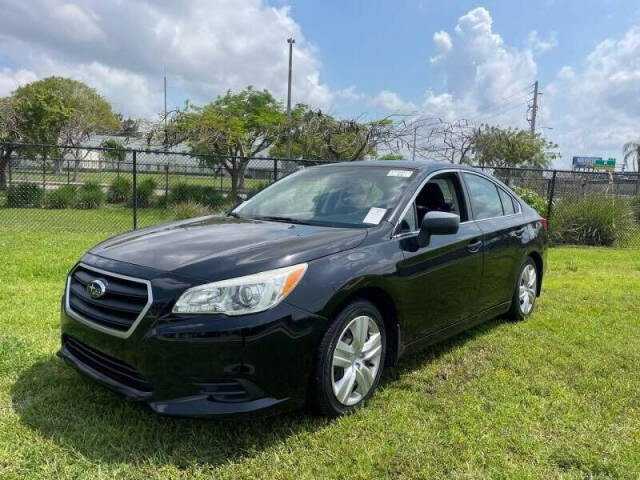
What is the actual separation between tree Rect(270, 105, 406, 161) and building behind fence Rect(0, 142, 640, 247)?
8.96 feet

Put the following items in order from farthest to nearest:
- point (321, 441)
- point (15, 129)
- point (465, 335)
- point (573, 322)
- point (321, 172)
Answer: point (15, 129) → point (573, 322) → point (465, 335) → point (321, 172) → point (321, 441)

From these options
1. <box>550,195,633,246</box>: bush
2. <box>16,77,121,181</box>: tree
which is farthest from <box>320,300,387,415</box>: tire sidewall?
<box>16,77,121,181</box>: tree

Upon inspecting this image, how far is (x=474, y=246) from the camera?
4.10 metres

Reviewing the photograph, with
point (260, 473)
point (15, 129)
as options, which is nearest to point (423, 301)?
point (260, 473)

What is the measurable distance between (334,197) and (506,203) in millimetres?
1962

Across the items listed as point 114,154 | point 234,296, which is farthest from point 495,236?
point 114,154

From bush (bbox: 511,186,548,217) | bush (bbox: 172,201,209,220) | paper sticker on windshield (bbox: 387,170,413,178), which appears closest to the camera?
paper sticker on windshield (bbox: 387,170,413,178)

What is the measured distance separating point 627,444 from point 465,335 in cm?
190

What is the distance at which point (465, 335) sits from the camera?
4.73 metres

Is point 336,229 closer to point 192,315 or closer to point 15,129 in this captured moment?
point 192,315

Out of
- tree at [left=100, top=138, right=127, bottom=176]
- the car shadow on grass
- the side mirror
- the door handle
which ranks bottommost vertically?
the car shadow on grass

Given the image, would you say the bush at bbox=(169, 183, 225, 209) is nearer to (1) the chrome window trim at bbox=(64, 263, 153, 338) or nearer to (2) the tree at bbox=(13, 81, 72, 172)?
(1) the chrome window trim at bbox=(64, 263, 153, 338)

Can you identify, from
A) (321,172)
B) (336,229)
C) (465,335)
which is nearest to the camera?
(336,229)

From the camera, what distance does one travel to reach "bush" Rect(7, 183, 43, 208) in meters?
15.7
